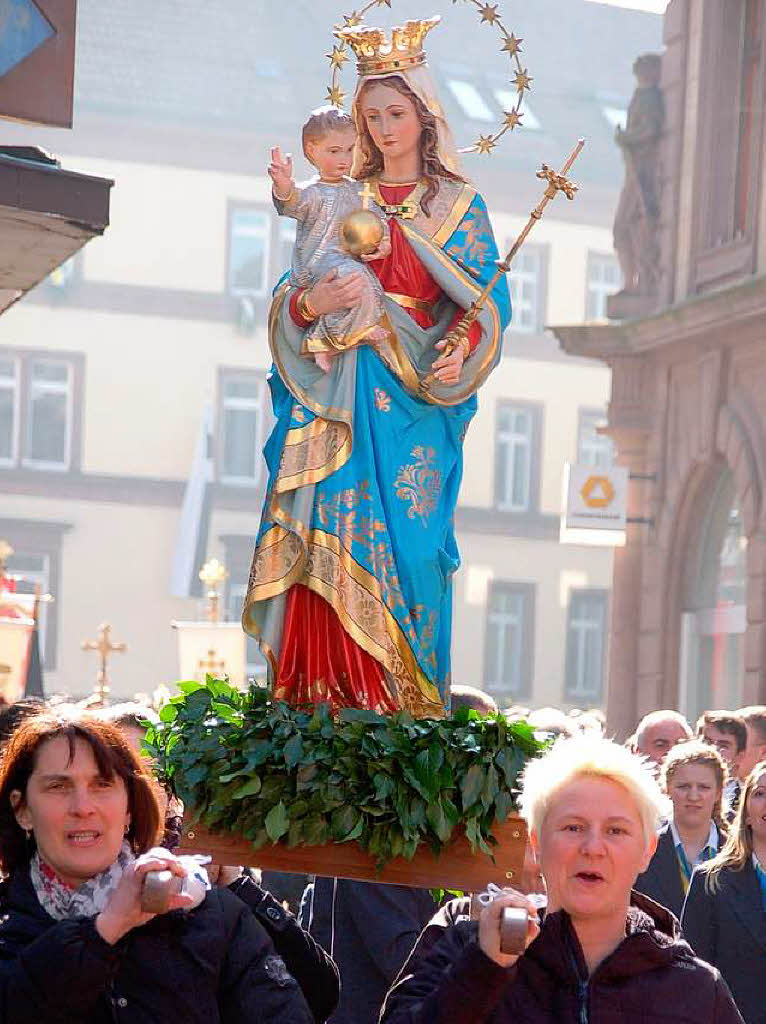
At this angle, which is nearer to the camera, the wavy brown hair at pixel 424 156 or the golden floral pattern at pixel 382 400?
the golden floral pattern at pixel 382 400

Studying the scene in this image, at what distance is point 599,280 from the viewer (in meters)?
43.4

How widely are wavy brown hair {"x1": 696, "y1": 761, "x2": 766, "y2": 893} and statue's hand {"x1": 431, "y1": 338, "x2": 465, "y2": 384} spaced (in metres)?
1.86

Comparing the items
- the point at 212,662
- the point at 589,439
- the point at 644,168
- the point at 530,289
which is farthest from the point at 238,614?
the point at 212,662

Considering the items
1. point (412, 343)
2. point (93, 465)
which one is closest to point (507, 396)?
point (93, 465)

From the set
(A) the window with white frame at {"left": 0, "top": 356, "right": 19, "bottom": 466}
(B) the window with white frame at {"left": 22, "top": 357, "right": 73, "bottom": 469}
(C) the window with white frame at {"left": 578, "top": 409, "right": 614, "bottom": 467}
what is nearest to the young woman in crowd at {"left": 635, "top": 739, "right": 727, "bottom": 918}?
(B) the window with white frame at {"left": 22, "top": 357, "right": 73, "bottom": 469}

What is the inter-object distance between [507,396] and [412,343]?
36220 millimetres

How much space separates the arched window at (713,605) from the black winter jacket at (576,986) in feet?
50.6

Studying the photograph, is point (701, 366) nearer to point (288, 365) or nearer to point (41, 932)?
point (288, 365)

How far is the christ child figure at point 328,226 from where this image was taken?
6.36 m

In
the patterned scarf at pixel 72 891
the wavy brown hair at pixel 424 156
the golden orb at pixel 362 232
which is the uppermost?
the wavy brown hair at pixel 424 156

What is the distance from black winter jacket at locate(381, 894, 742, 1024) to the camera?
14.2 feet

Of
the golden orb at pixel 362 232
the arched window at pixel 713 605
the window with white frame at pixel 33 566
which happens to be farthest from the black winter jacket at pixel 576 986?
the window with white frame at pixel 33 566

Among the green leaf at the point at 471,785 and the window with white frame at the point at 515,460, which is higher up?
the window with white frame at the point at 515,460

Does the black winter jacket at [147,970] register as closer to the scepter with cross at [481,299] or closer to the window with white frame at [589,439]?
the scepter with cross at [481,299]
